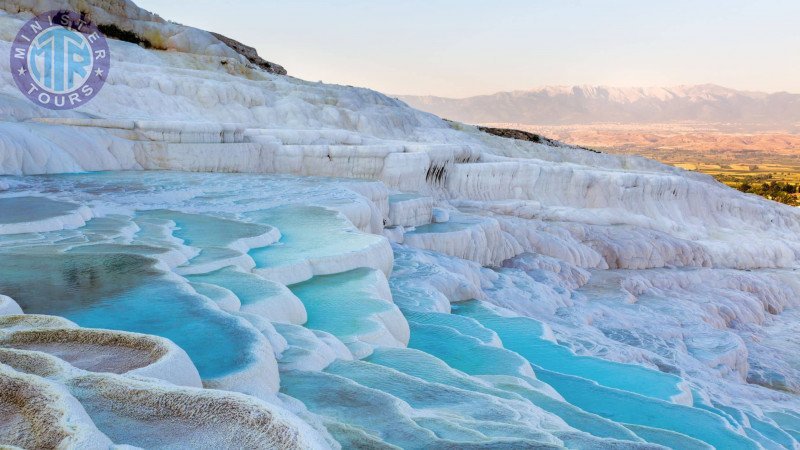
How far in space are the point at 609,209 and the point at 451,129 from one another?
7799 mm

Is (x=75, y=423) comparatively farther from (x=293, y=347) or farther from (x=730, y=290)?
(x=730, y=290)

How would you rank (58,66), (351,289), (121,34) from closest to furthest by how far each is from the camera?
(351,289), (58,66), (121,34)

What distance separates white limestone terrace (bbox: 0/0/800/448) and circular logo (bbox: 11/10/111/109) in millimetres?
349

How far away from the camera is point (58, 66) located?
15070 mm

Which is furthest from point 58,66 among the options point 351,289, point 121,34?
point 351,289

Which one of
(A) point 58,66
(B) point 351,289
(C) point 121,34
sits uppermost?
(C) point 121,34

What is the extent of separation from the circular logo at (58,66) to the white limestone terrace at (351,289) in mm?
349

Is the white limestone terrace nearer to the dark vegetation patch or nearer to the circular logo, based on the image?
the circular logo

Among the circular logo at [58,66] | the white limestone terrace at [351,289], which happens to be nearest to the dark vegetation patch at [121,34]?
the circular logo at [58,66]

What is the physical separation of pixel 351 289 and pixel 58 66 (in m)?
12.0

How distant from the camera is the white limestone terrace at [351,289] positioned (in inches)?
121

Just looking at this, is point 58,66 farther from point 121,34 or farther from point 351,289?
point 351,289

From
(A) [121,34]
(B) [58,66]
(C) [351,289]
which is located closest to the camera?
(C) [351,289]

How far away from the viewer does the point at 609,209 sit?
1634 centimetres
